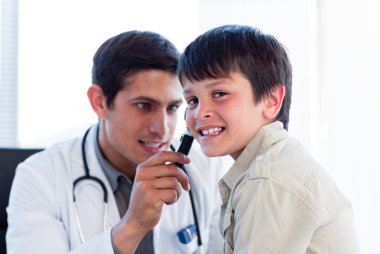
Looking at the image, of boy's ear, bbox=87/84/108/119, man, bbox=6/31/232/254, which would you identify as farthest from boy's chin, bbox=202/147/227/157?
boy's ear, bbox=87/84/108/119

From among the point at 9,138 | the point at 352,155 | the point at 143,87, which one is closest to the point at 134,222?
the point at 143,87

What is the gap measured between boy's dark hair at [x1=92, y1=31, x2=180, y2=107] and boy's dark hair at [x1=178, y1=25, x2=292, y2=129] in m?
0.33

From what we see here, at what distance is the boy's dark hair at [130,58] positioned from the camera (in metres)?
1.31

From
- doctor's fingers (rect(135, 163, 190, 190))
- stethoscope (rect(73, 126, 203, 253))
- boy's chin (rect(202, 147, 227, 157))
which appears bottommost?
stethoscope (rect(73, 126, 203, 253))

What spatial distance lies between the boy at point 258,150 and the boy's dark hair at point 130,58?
1.10 ft

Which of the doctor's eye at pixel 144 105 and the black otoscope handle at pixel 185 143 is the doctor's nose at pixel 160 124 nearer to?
the doctor's eye at pixel 144 105

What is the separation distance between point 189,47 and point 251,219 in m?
0.38

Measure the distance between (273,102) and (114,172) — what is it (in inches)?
22.3

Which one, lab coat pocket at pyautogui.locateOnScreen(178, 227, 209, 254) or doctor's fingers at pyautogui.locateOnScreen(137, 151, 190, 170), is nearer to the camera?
doctor's fingers at pyautogui.locateOnScreen(137, 151, 190, 170)

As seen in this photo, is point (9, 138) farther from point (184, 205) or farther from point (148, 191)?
point (148, 191)

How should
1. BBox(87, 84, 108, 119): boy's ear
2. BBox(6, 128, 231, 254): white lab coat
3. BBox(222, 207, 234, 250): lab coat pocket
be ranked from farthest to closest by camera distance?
BBox(87, 84, 108, 119): boy's ear → BBox(6, 128, 231, 254): white lab coat → BBox(222, 207, 234, 250): lab coat pocket

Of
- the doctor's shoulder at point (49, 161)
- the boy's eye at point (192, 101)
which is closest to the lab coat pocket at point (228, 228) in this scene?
the boy's eye at point (192, 101)

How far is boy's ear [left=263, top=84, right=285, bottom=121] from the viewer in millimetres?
939

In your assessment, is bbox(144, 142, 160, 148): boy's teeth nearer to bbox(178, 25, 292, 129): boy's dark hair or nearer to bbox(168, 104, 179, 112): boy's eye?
bbox(168, 104, 179, 112): boy's eye
